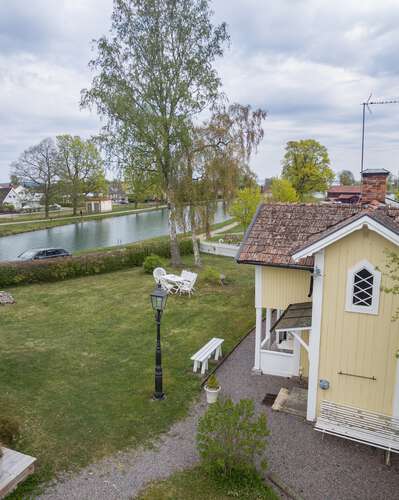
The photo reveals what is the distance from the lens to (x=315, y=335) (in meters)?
7.82

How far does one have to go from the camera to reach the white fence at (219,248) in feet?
88.6

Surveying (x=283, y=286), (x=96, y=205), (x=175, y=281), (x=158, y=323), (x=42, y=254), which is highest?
(x=96, y=205)

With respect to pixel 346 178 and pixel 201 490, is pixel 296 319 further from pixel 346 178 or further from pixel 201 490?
pixel 346 178

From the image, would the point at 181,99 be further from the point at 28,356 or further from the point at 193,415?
the point at 193,415

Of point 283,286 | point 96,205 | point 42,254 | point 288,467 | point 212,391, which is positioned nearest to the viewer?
point 288,467

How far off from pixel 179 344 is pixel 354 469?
6465 millimetres

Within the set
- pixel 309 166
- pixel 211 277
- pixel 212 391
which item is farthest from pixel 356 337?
pixel 309 166

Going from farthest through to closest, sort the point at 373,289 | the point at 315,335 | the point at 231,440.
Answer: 1. the point at 315,335
2. the point at 373,289
3. the point at 231,440

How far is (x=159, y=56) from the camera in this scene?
63.6ft

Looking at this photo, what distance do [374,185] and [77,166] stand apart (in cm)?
5206

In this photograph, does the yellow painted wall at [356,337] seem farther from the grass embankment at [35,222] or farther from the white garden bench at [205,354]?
the grass embankment at [35,222]

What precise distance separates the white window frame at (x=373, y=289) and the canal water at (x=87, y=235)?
2246 cm

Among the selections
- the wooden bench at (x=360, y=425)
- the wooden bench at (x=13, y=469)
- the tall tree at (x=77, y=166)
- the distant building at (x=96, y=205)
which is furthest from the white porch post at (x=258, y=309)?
the distant building at (x=96, y=205)

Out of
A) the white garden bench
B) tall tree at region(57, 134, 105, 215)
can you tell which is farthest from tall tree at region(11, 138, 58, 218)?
the white garden bench
